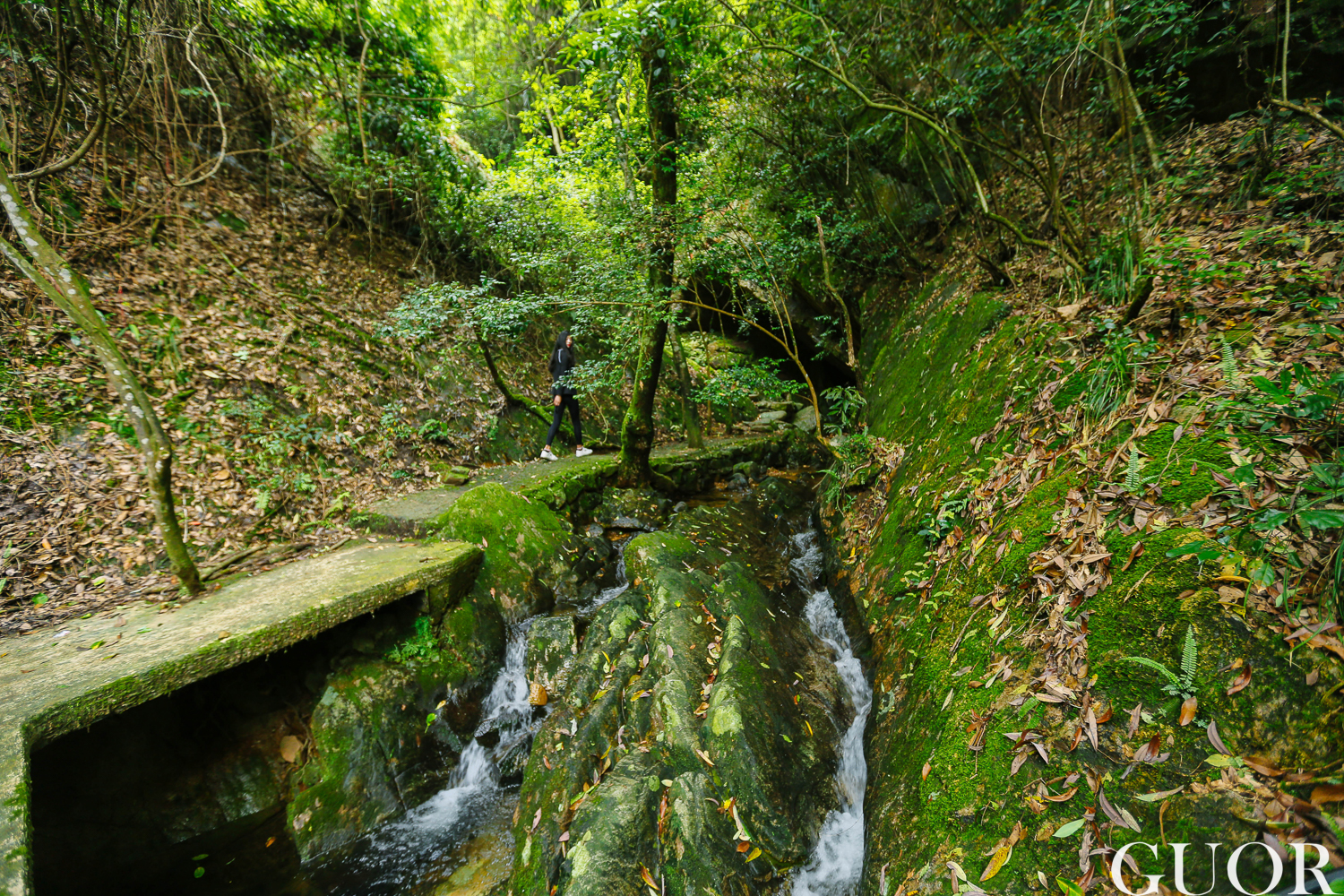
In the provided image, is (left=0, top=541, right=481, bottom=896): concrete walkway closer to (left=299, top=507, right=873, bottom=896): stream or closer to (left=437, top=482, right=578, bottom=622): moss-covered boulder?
(left=437, top=482, right=578, bottom=622): moss-covered boulder

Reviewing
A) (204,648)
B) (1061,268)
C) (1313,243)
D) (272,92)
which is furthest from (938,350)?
(272,92)

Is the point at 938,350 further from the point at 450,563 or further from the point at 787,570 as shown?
the point at 450,563

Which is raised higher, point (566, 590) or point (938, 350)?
point (938, 350)

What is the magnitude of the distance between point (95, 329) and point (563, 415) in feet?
19.2

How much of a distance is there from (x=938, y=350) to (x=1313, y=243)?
312cm

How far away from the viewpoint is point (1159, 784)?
1.74 metres

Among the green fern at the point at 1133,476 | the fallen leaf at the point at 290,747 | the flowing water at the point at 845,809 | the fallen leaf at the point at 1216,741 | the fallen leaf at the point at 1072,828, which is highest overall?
the green fern at the point at 1133,476

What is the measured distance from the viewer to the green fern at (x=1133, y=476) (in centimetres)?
242

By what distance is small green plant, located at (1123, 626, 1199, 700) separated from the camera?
5.95 ft

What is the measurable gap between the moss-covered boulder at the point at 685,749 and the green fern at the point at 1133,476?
101 inches

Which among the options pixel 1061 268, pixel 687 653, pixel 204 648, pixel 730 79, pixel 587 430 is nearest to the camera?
pixel 204 648

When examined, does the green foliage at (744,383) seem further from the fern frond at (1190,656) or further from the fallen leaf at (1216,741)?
the fallen leaf at (1216,741)

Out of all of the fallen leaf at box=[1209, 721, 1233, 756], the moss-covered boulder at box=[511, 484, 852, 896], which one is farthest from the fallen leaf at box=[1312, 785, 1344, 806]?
the moss-covered boulder at box=[511, 484, 852, 896]

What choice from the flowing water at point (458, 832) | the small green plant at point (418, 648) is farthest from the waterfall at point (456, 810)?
the small green plant at point (418, 648)
